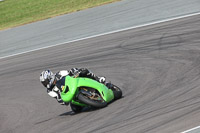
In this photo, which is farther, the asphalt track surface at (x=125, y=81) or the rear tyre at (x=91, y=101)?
the rear tyre at (x=91, y=101)

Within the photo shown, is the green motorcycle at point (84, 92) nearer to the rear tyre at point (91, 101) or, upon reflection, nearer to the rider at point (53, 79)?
the rear tyre at point (91, 101)

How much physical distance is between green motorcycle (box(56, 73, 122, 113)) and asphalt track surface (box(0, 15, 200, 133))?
0.79ft

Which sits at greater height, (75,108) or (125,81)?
(75,108)

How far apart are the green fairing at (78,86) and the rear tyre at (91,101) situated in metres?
0.11

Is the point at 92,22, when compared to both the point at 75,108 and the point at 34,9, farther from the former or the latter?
the point at 75,108

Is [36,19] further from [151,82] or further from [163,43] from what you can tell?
[151,82]

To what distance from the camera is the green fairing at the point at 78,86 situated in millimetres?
Answer: 10211

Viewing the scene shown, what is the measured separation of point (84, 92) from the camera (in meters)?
10.3

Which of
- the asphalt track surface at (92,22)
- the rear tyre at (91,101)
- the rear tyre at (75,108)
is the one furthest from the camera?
the asphalt track surface at (92,22)

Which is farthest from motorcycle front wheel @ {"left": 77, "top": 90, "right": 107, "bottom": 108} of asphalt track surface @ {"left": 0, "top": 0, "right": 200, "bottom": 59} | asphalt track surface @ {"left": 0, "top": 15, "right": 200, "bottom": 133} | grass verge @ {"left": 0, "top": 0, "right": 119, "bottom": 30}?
grass verge @ {"left": 0, "top": 0, "right": 119, "bottom": 30}

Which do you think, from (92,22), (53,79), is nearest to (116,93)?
(53,79)

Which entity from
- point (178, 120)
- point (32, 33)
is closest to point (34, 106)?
point (178, 120)

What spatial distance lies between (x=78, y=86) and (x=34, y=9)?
51.8ft

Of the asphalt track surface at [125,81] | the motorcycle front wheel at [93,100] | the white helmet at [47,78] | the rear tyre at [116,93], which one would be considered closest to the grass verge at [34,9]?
the asphalt track surface at [125,81]
